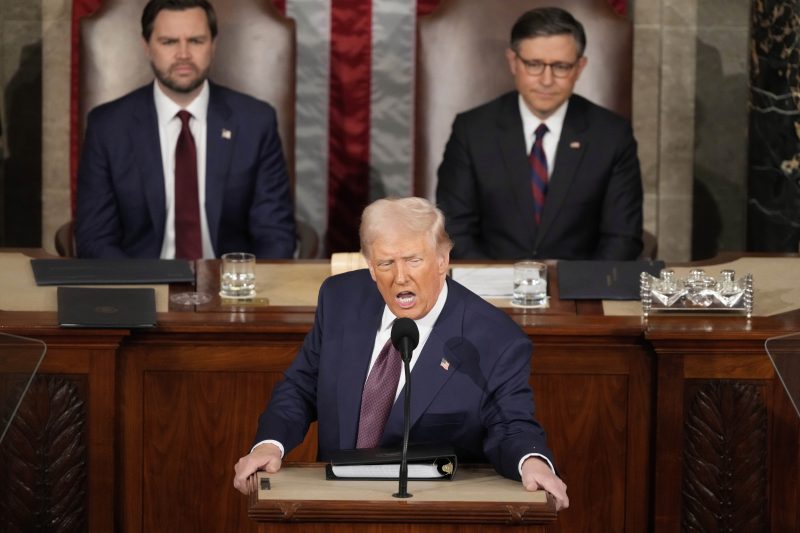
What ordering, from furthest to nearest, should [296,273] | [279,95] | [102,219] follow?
[279,95], [102,219], [296,273]

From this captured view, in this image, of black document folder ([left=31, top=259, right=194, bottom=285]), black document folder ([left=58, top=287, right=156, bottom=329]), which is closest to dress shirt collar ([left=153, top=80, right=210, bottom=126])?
black document folder ([left=31, top=259, right=194, bottom=285])

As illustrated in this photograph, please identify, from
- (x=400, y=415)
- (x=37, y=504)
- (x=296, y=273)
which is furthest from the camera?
(x=296, y=273)

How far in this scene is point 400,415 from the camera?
3.55m

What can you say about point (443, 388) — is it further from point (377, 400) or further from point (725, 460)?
point (725, 460)

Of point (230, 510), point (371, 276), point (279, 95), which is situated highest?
point (279, 95)

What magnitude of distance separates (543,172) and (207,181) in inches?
47.4

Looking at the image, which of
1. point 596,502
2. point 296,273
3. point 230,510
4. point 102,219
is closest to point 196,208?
point 102,219

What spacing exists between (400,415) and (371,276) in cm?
36

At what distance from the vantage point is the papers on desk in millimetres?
4801

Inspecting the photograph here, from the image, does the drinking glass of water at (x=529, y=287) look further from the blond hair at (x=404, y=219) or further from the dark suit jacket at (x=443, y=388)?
the blond hair at (x=404, y=219)

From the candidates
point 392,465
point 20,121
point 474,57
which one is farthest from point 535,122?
point 392,465

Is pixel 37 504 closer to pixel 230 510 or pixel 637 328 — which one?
pixel 230 510

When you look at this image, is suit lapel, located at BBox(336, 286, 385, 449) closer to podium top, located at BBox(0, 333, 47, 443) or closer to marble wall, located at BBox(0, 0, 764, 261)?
podium top, located at BBox(0, 333, 47, 443)

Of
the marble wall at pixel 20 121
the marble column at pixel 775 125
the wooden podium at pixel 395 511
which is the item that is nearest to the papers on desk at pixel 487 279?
the wooden podium at pixel 395 511
